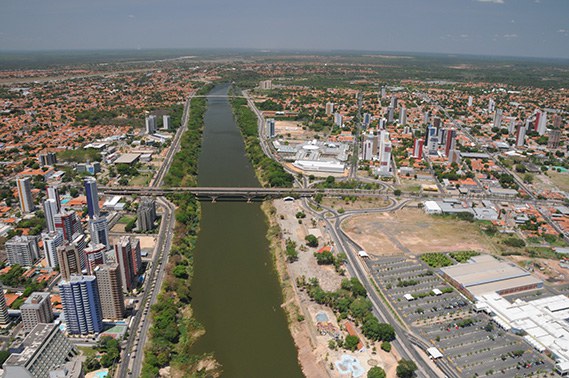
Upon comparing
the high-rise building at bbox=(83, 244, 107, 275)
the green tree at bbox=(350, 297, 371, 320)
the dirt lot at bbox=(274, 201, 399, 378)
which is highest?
the high-rise building at bbox=(83, 244, 107, 275)

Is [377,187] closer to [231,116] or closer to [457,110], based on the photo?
[231,116]

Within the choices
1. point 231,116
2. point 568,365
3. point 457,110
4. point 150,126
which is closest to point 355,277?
point 568,365

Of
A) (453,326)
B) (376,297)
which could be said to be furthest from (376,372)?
(376,297)

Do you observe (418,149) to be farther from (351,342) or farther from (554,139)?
(351,342)

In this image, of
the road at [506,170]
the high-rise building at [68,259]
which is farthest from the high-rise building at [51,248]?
the road at [506,170]

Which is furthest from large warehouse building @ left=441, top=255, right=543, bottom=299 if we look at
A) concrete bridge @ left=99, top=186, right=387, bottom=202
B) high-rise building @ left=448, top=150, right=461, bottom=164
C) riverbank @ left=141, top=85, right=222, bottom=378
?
high-rise building @ left=448, top=150, right=461, bottom=164

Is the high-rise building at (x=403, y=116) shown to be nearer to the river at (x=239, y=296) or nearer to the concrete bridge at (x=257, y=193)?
the concrete bridge at (x=257, y=193)

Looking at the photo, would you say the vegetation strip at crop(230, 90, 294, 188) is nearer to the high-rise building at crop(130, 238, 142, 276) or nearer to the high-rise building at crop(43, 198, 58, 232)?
the high-rise building at crop(130, 238, 142, 276)
